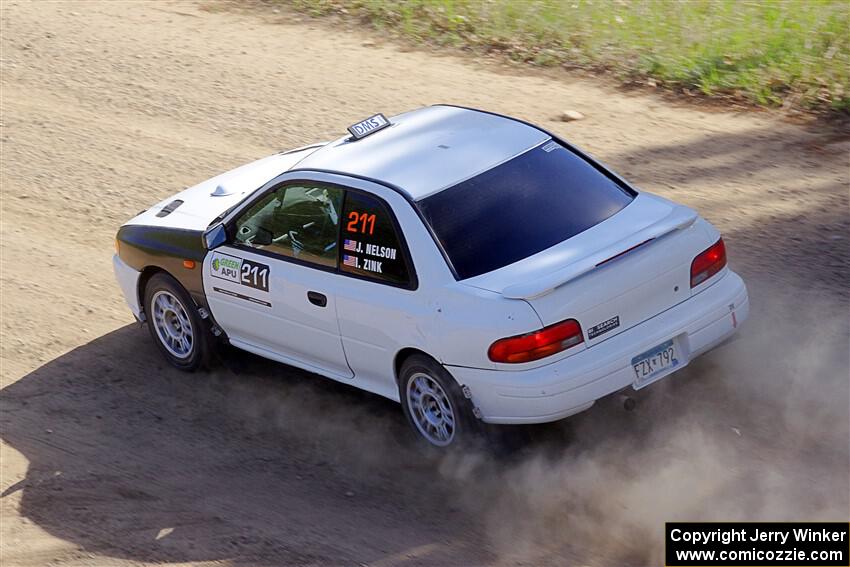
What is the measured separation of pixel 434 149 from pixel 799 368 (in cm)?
265

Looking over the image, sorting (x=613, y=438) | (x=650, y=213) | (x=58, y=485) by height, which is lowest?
(x=58, y=485)

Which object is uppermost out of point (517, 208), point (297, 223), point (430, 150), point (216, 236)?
point (430, 150)

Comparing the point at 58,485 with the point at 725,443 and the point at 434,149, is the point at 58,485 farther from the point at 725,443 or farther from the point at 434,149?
the point at 725,443

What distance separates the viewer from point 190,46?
1465 cm

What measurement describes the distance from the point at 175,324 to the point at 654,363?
12.0ft

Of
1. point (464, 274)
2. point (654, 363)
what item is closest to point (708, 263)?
point (654, 363)

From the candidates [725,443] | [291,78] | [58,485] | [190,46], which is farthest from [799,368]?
[190,46]

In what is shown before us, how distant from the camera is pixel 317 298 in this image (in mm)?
6977

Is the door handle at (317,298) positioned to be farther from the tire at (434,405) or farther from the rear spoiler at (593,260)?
the rear spoiler at (593,260)

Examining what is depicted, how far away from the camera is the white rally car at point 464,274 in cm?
605

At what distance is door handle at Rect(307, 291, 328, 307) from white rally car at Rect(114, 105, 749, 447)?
1 centimetres

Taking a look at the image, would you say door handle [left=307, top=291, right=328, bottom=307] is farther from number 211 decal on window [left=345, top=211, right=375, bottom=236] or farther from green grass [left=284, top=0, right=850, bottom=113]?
green grass [left=284, top=0, right=850, bottom=113]

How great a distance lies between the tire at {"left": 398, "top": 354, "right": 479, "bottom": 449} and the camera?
6.33 m

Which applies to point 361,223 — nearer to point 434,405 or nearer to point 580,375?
point 434,405
